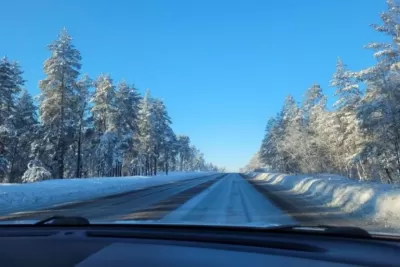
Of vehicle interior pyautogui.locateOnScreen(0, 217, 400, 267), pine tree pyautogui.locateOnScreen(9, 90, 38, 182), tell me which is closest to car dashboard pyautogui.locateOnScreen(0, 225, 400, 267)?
vehicle interior pyautogui.locateOnScreen(0, 217, 400, 267)

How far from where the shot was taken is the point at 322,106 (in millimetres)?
59469

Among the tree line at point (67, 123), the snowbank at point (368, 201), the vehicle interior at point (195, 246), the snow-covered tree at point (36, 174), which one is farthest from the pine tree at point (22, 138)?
the vehicle interior at point (195, 246)

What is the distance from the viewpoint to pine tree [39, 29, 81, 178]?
41.8 m

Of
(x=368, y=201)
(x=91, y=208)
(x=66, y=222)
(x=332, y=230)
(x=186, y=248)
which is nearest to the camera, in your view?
(x=186, y=248)

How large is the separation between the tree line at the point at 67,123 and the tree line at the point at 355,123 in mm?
25352

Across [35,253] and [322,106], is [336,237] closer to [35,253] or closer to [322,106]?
[35,253]

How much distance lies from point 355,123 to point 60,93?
30.5 m

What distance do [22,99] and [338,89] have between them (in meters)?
40.5

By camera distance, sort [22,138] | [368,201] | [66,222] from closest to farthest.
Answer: [66,222] < [368,201] < [22,138]

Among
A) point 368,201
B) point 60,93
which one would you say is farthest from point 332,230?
point 60,93

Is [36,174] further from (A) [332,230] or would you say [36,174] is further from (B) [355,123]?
(A) [332,230]

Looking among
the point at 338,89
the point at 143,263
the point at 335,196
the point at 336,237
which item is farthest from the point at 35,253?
the point at 338,89

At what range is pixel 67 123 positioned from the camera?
4256 cm

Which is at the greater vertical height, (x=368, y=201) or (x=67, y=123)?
(x=67, y=123)
